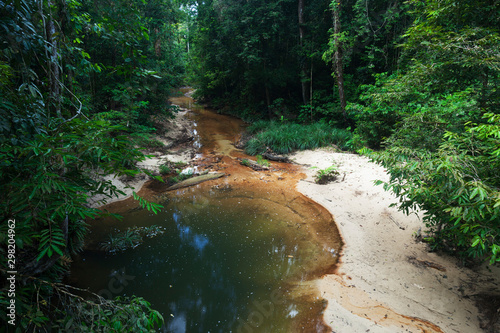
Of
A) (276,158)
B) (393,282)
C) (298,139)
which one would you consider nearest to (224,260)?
(393,282)

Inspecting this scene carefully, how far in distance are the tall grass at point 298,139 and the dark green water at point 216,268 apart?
419cm

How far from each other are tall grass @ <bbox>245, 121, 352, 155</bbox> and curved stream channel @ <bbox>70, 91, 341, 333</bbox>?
117 inches

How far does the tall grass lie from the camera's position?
9.30 m

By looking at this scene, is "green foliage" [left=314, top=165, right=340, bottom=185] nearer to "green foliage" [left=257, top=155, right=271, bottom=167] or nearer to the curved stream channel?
the curved stream channel

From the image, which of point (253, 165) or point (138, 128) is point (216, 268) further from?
point (138, 128)

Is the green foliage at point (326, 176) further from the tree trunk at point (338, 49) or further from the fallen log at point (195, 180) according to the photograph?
the tree trunk at point (338, 49)

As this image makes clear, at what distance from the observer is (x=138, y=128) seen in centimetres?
722

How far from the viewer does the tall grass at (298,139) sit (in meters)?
9.30

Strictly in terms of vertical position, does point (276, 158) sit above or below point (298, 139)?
below

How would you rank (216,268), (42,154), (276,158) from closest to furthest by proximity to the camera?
(42,154)
(216,268)
(276,158)

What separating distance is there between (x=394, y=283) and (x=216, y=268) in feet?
8.84

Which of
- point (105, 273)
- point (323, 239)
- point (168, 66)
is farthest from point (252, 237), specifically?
point (168, 66)

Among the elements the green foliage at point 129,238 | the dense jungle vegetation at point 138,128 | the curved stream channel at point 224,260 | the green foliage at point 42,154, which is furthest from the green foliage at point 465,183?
the green foliage at point 129,238

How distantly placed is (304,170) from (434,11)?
514 centimetres
